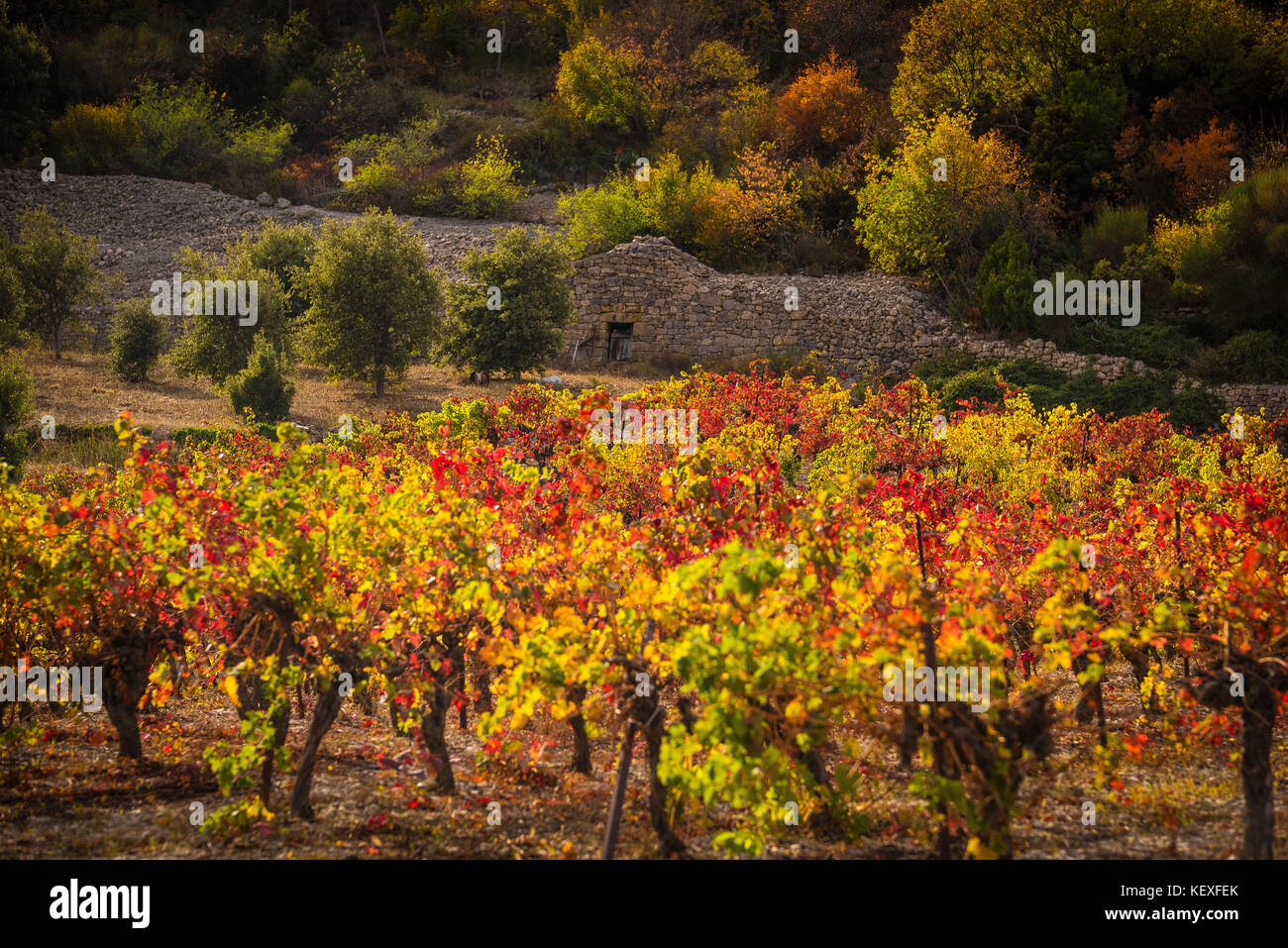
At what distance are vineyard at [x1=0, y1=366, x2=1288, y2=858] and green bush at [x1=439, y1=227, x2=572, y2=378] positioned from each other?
1610 cm

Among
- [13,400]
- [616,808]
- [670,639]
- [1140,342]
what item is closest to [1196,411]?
[1140,342]

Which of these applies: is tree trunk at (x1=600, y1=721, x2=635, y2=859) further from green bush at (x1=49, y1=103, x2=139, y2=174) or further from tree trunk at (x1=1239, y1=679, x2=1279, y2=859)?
green bush at (x1=49, y1=103, x2=139, y2=174)

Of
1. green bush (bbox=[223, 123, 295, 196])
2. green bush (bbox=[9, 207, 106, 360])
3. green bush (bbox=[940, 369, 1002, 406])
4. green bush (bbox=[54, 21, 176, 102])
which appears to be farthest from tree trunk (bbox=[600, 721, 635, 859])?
green bush (bbox=[54, 21, 176, 102])

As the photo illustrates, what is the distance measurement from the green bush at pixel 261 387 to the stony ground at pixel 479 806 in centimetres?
1290

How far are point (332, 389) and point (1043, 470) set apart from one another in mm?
→ 18461

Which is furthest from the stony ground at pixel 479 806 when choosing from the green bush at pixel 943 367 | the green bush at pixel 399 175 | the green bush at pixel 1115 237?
the green bush at pixel 399 175

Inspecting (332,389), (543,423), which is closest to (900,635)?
(543,423)

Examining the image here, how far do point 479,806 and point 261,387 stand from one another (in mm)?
16025

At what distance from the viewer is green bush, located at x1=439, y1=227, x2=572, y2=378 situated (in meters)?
25.3

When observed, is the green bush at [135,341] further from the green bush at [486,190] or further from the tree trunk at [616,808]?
the tree trunk at [616,808]

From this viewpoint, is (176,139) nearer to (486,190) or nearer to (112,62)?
(112,62)

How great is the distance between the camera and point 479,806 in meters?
7.27

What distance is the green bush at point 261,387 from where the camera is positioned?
20812mm
